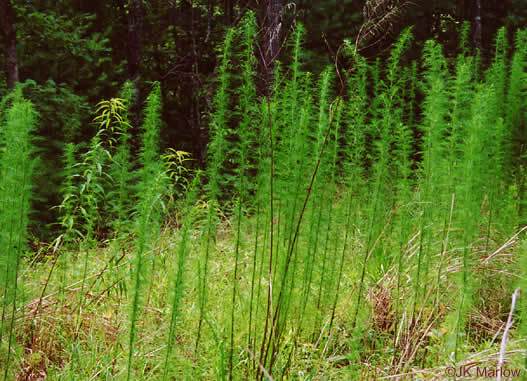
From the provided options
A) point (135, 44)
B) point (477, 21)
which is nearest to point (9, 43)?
point (135, 44)

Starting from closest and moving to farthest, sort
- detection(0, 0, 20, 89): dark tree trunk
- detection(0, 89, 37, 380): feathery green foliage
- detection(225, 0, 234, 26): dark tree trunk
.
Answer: detection(0, 89, 37, 380): feathery green foliage
detection(0, 0, 20, 89): dark tree trunk
detection(225, 0, 234, 26): dark tree trunk

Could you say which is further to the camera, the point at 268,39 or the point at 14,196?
the point at 268,39

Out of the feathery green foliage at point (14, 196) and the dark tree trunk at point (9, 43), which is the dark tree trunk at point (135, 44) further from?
the feathery green foliage at point (14, 196)

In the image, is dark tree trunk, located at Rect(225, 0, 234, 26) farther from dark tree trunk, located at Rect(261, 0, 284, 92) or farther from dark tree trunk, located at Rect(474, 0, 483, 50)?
dark tree trunk, located at Rect(261, 0, 284, 92)

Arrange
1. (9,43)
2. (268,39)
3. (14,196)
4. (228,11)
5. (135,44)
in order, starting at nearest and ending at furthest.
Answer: (14,196) < (268,39) < (9,43) < (135,44) < (228,11)

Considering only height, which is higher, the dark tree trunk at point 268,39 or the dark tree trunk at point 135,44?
the dark tree trunk at point 135,44

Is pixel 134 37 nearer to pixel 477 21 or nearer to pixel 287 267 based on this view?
pixel 477 21

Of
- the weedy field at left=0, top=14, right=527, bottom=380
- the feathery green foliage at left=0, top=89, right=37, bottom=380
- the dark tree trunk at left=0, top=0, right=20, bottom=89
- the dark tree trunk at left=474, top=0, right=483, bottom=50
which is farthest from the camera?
the dark tree trunk at left=474, top=0, right=483, bottom=50

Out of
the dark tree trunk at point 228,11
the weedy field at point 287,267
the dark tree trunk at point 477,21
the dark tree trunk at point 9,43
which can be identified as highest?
the dark tree trunk at point 228,11

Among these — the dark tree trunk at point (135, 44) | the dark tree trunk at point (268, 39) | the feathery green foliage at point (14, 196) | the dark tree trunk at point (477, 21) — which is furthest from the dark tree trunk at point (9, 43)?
the dark tree trunk at point (477, 21)

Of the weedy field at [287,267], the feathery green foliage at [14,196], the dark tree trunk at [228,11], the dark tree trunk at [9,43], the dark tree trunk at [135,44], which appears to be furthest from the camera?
the dark tree trunk at [228,11]

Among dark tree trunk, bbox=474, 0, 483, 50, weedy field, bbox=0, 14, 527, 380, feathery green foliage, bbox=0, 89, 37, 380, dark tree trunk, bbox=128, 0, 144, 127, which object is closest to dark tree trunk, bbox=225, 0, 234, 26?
dark tree trunk, bbox=128, 0, 144, 127

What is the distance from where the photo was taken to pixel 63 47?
20.1 feet

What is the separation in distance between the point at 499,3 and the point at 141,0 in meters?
6.66
